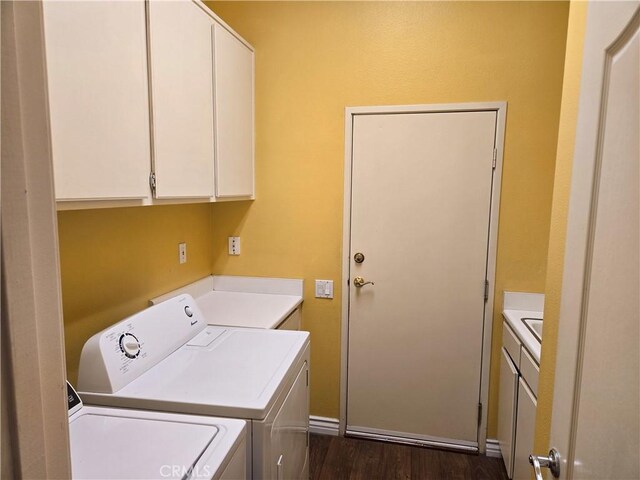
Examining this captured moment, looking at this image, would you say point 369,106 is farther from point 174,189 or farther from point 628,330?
point 628,330

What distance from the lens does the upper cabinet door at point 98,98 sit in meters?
1.10

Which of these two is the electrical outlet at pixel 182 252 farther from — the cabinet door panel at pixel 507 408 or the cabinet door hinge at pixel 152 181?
the cabinet door panel at pixel 507 408

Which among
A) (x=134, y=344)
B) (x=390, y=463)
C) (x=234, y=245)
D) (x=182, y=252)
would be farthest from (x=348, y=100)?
(x=390, y=463)

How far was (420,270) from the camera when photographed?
246 centimetres

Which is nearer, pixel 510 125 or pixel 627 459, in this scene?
pixel 627 459

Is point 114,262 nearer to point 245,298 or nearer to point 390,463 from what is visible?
point 245,298

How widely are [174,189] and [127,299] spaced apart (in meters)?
0.62

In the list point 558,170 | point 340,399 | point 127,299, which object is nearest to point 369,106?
point 558,170

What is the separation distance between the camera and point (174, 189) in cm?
168

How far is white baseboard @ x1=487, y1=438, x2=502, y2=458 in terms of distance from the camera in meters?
2.44

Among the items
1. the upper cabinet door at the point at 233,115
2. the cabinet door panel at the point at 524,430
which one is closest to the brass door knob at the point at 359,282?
the upper cabinet door at the point at 233,115

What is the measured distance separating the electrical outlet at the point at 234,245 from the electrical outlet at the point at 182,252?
0.37 meters

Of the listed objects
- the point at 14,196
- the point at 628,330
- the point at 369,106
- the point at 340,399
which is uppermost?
the point at 369,106

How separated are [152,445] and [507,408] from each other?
1891mm
